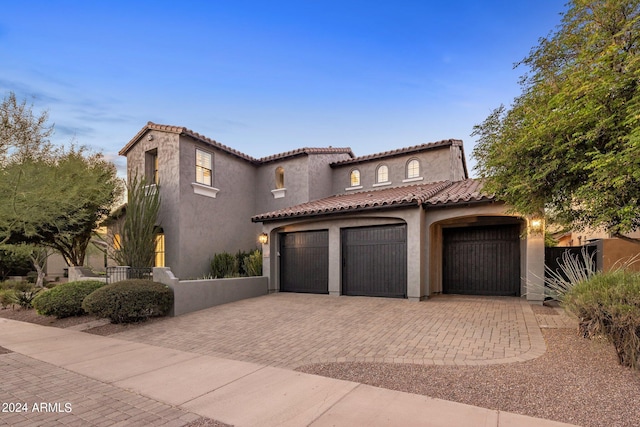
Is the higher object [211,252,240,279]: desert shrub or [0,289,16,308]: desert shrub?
[211,252,240,279]: desert shrub

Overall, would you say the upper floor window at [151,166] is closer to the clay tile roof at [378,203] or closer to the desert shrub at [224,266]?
the desert shrub at [224,266]

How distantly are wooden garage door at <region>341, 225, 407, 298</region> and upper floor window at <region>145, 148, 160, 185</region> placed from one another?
29.8 feet

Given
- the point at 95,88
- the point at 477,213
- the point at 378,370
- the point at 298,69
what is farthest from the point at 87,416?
the point at 95,88

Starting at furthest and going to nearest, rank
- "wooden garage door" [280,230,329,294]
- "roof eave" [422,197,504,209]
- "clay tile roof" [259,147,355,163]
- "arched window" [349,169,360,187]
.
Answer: "arched window" [349,169,360,187] < "clay tile roof" [259,147,355,163] < "wooden garage door" [280,230,329,294] < "roof eave" [422,197,504,209]

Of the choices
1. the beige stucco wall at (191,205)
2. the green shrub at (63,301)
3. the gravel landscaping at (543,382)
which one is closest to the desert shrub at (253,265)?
the beige stucco wall at (191,205)

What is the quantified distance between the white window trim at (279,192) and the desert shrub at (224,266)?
13.0 feet

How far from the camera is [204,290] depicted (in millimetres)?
11109

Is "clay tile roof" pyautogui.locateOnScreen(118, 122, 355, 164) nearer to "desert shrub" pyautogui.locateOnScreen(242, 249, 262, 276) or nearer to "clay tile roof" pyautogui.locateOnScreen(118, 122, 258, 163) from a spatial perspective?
"clay tile roof" pyautogui.locateOnScreen(118, 122, 258, 163)

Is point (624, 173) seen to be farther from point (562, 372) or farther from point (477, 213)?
point (477, 213)

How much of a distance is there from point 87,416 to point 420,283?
921 cm

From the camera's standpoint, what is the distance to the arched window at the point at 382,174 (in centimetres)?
1596

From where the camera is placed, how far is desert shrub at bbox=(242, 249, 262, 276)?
14.2 metres

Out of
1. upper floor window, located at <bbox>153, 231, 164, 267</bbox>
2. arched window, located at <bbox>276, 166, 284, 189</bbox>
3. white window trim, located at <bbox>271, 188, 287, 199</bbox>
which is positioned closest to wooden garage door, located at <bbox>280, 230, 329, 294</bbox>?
white window trim, located at <bbox>271, 188, 287, 199</bbox>

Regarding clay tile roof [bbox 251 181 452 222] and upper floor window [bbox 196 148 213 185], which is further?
upper floor window [bbox 196 148 213 185]
